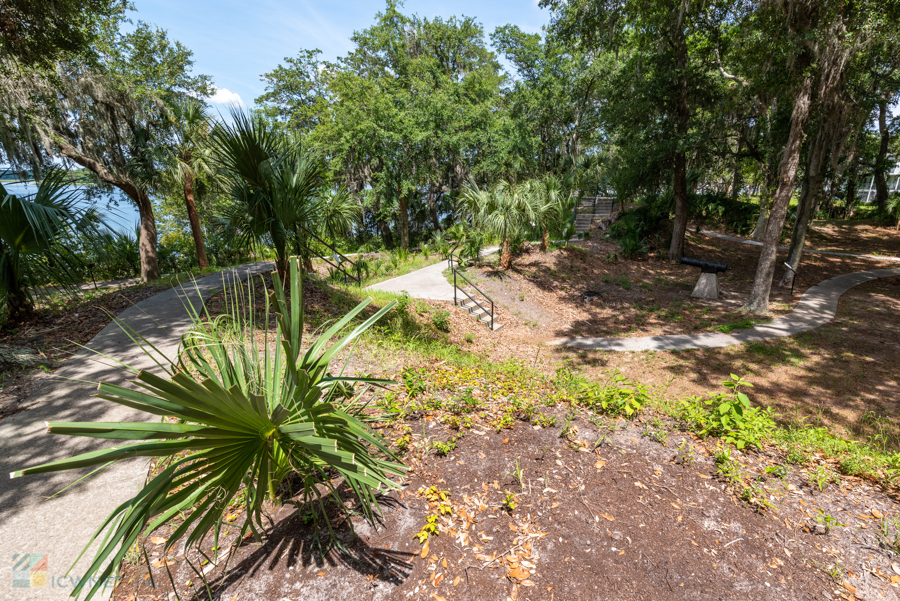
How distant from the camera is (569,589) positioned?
2.12 m

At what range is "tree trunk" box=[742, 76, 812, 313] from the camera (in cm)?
867

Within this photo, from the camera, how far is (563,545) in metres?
2.39

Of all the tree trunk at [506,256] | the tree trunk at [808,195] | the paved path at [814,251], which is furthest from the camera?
the paved path at [814,251]

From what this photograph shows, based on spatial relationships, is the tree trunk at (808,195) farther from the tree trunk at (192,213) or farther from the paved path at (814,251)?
the tree trunk at (192,213)

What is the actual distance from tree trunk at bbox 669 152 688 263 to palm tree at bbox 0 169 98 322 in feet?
53.1

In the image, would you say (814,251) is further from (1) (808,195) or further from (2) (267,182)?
(2) (267,182)

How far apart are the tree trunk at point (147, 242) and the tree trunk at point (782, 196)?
56.8 ft

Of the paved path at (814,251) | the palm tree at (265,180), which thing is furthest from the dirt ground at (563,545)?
the paved path at (814,251)

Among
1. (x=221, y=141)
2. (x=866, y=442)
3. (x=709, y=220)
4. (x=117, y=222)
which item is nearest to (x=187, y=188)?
(x=117, y=222)

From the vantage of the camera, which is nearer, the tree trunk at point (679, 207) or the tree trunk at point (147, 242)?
the tree trunk at point (147, 242)

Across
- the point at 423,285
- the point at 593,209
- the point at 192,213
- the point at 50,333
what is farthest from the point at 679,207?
the point at 50,333

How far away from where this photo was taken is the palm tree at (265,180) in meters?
4.98

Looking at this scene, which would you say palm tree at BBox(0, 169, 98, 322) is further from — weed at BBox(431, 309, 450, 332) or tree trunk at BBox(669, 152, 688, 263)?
tree trunk at BBox(669, 152, 688, 263)

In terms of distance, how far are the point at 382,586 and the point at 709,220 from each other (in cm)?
2636
